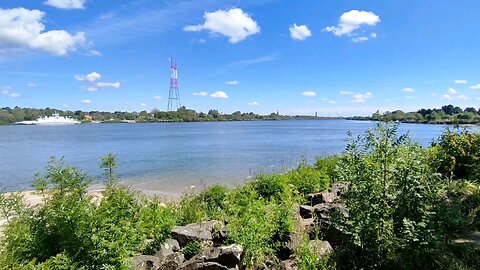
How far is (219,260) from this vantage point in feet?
15.9

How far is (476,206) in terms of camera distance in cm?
727

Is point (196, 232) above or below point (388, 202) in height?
below

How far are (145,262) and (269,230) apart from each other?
1.93 meters

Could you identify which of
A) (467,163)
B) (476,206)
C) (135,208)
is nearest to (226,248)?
(135,208)

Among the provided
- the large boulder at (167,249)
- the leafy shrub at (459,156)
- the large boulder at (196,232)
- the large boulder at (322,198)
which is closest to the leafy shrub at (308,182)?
the large boulder at (322,198)

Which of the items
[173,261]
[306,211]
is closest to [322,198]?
[306,211]

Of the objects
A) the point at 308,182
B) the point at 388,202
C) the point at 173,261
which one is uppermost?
the point at 388,202

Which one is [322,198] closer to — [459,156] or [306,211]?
[306,211]

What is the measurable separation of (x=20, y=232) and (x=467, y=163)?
11.6 meters

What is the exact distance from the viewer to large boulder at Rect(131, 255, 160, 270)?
478cm

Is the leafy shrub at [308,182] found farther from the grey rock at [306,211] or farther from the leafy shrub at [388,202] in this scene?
the leafy shrub at [388,202]

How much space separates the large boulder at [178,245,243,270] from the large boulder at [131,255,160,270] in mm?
365

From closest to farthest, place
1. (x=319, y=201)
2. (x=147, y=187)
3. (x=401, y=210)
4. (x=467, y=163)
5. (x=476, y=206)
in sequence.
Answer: (x=401, y=210), (x=476, y=206), (x=319, y=201), (x=467, y=163), (x=147, y=187)

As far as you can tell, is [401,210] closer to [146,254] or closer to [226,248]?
[226,248]
